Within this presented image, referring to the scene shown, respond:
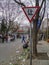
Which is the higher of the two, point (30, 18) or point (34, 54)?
point (30, 18)

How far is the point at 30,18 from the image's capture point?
10.4 metres

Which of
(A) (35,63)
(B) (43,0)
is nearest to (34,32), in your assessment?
(B) (43,0)

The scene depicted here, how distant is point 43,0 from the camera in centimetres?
1703

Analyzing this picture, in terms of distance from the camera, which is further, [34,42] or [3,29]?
[3,29]

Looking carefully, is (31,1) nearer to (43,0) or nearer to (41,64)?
(43,0)

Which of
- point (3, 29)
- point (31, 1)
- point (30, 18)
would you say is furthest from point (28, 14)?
point (3, 29)

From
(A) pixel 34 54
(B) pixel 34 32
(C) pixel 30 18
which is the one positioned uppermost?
(C) pixel 30 18

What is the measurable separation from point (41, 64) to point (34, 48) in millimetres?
3944

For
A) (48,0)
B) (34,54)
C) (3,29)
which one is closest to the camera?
(34,54)

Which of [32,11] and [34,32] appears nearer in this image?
[32,11]

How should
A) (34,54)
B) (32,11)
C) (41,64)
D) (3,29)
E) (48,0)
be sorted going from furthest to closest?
(3,29), (48,0), (34,54), (41,64), (32,11)

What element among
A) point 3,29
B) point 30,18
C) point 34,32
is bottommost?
point 3,29

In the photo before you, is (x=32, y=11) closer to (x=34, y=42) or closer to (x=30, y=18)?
(x=30, y=18)

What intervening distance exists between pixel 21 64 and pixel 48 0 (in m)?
7.41
